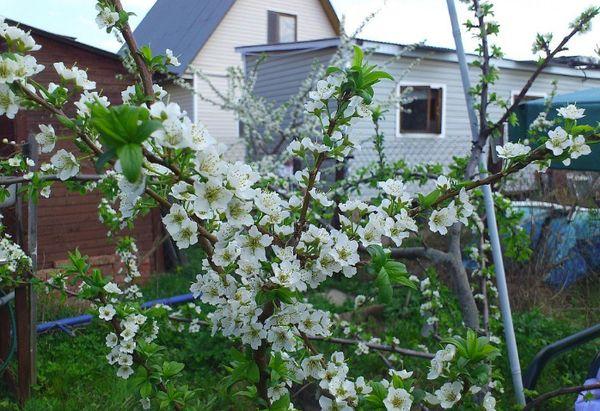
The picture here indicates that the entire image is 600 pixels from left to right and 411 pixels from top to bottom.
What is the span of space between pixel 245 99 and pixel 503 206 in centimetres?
835

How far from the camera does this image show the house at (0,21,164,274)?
6.12m

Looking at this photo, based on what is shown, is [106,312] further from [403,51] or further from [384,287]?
[403,51]

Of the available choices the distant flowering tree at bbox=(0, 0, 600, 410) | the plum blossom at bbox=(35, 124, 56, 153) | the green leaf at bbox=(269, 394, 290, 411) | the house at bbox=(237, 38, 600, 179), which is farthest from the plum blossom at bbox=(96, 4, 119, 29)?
the house at bbox=(237, 38, 600, 179)

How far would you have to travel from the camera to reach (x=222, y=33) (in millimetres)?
18750

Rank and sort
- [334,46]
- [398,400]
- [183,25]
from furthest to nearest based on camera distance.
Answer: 1. [183,25]
2. [334,46]
3. [398,400]

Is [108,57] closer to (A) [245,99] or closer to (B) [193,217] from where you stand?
(A) [245,99]

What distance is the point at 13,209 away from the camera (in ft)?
13.0

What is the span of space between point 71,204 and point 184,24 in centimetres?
1488

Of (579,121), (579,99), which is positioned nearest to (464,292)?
(579,121)

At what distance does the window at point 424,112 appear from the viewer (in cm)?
1367

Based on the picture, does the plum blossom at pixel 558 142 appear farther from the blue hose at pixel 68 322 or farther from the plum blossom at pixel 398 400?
the blue hose at pixel 68 322

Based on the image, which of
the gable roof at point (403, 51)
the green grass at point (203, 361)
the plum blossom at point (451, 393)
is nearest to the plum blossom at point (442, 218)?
the plum blossom at point (451, 393)

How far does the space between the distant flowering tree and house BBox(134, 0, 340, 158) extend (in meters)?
15.5

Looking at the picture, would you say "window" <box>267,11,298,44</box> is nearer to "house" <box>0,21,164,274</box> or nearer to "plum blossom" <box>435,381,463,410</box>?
"house" <box>0,21,164,274</box>
